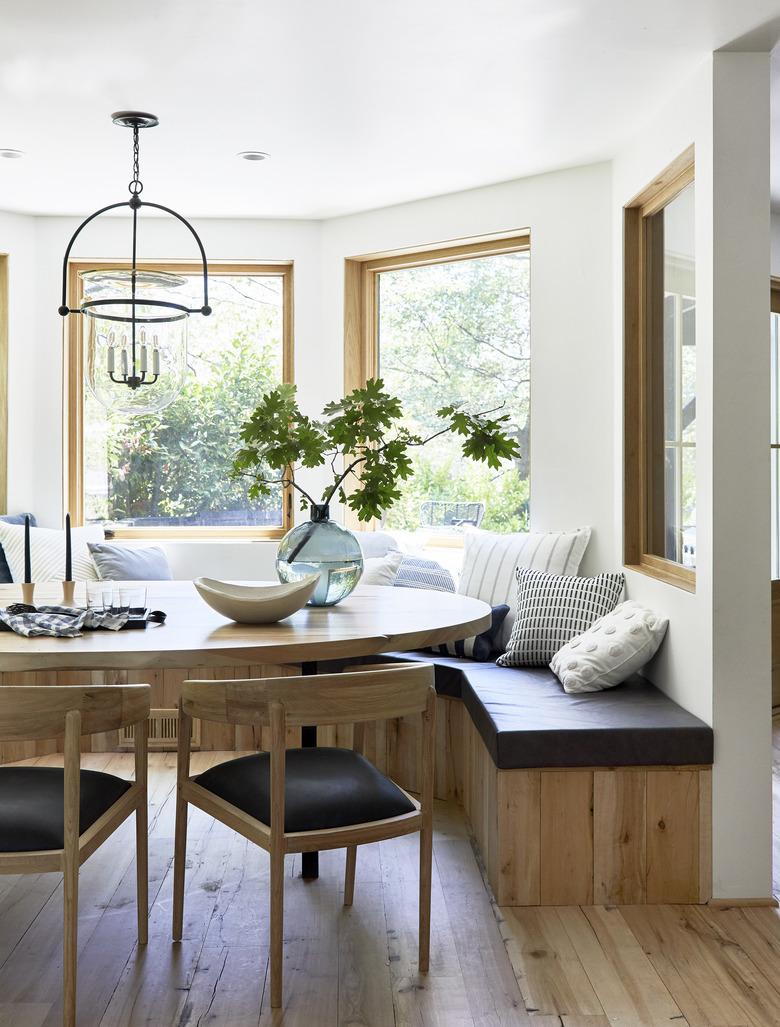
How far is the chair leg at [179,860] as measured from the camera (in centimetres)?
242

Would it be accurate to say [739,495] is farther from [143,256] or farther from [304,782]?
[143,256]

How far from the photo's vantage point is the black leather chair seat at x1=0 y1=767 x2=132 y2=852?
6.73 ft

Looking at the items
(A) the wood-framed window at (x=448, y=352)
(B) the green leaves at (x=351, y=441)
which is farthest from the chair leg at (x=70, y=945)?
(A) the wood-framed window at (x=448, y=352)

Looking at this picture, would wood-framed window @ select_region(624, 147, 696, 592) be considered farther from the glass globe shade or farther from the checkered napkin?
the checkered napkin

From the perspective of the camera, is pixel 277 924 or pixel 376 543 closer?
pixel 277 924

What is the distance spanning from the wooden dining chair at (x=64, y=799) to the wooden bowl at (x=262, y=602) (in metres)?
0.47

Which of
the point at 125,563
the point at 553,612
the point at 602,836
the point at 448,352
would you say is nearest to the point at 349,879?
the point at 602,836

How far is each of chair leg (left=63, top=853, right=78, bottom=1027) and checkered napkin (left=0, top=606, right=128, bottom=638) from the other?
Result: 600 millimetres

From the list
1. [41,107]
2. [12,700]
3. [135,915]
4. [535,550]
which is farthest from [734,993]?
A: [41,107]

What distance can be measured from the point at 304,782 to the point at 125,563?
2.43m

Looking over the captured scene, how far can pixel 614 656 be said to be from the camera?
3229 mm

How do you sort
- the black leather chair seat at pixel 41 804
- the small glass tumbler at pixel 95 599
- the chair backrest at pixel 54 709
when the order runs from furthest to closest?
the small glass tumbler at pixel 95 599 < the black leather chair seat at pixel 41 804 < the chair backrest at pixel 54 709

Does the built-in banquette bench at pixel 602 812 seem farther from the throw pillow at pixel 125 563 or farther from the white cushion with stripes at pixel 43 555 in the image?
the white cushion with stripes at pixel 43 555

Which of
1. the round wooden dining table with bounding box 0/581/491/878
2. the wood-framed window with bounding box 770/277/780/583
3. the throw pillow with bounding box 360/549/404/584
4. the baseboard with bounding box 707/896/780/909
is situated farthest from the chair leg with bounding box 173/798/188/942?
the wood-framed window with bounding box 770/277/780/583
